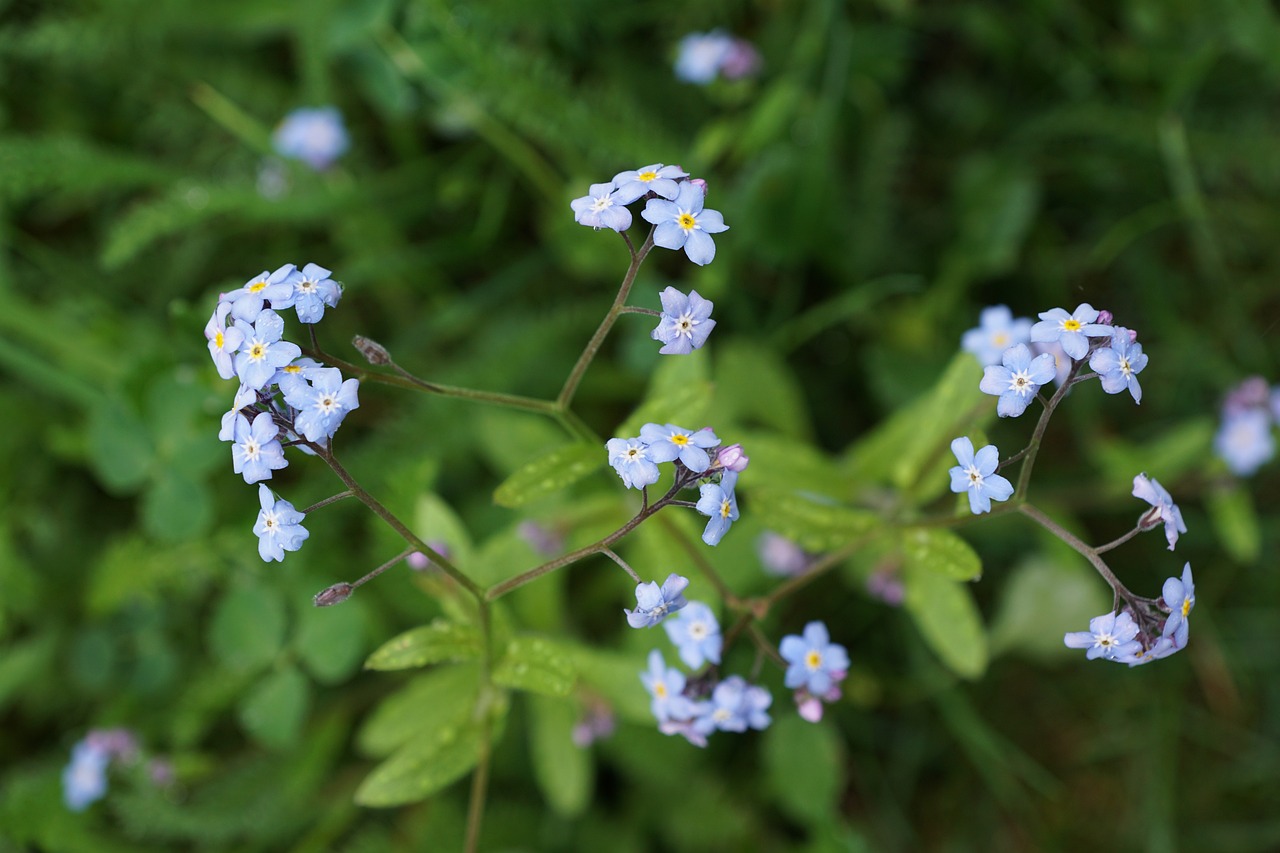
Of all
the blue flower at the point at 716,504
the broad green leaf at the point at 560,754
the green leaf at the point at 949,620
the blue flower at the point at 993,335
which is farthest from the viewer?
the broad green leaf at the point at 560,754

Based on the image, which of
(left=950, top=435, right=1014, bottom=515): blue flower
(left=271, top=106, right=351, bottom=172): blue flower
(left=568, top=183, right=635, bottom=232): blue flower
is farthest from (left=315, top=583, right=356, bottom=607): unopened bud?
(left=271, top=106, right=351, bottom=172): blue flower

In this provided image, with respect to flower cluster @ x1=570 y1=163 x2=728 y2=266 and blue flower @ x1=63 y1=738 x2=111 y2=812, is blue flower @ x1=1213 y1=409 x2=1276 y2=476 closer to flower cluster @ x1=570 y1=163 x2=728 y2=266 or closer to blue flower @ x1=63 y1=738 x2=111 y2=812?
flower cluster @ x1=570 y1=163 x2=728 y2=266

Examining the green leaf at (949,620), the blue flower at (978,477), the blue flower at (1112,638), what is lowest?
the green leaf at (949,620)

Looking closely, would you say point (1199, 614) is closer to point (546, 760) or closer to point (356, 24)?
point (546, 760)

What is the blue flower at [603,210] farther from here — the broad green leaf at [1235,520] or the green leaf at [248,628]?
the broad green leaf at [1235,520]

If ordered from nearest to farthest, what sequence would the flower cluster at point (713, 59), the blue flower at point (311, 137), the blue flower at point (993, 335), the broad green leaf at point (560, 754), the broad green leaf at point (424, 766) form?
the broad green leaf at point (424, 766) < the blue flower at point (993, 335) < the broad green leaf at point (560, 754) < the flower cluster at point (713, 59) < the blue flower at point (311, 137)

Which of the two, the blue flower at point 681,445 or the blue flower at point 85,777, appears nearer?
the blue flower at point 681,445

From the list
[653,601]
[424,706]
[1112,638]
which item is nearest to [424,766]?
[424,706]

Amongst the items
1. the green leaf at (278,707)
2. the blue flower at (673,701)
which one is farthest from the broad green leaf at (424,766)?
the green leaf at (278,707)
